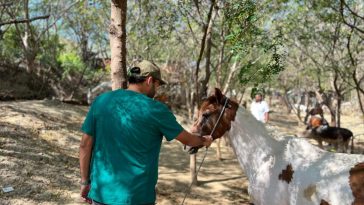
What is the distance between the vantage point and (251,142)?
4.30 metres

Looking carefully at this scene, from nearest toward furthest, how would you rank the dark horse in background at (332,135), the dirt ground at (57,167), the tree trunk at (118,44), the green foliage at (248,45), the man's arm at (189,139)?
A: the man's arm at (189,139) → the tree trunk at (118,44) → the green foliage at (248,45) → the dirt ground at (57,167) → the dark horse in background at (332,135)

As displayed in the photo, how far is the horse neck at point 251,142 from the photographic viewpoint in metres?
4.20

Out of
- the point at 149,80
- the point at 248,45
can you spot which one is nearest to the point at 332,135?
the point at 248,45

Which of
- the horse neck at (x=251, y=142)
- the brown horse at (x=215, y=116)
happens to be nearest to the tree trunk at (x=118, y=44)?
the brown horse at (x=215, y=116)

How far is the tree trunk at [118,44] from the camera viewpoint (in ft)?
15.1

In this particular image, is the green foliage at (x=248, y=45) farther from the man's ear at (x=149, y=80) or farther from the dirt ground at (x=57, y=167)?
the man's ear at (x=149, y=80)

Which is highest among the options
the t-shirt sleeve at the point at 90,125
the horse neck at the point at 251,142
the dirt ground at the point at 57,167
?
the t-shirt sleeve at the point at 90,125

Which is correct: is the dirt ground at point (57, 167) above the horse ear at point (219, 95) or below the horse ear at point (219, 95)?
below

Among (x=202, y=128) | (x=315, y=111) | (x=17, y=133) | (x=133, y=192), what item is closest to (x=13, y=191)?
(x=17, y=133)

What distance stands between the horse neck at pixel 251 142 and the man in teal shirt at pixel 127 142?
1.47 meters

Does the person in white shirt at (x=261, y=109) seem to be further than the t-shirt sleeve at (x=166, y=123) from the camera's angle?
Yes

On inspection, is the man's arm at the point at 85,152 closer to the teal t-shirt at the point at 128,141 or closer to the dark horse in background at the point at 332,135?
the teal t-shirt at the point at 128,141

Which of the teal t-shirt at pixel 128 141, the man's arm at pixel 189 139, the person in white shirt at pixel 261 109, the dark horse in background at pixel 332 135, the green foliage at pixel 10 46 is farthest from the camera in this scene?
the green foliage at pixel 10 46

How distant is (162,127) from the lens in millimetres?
2846
